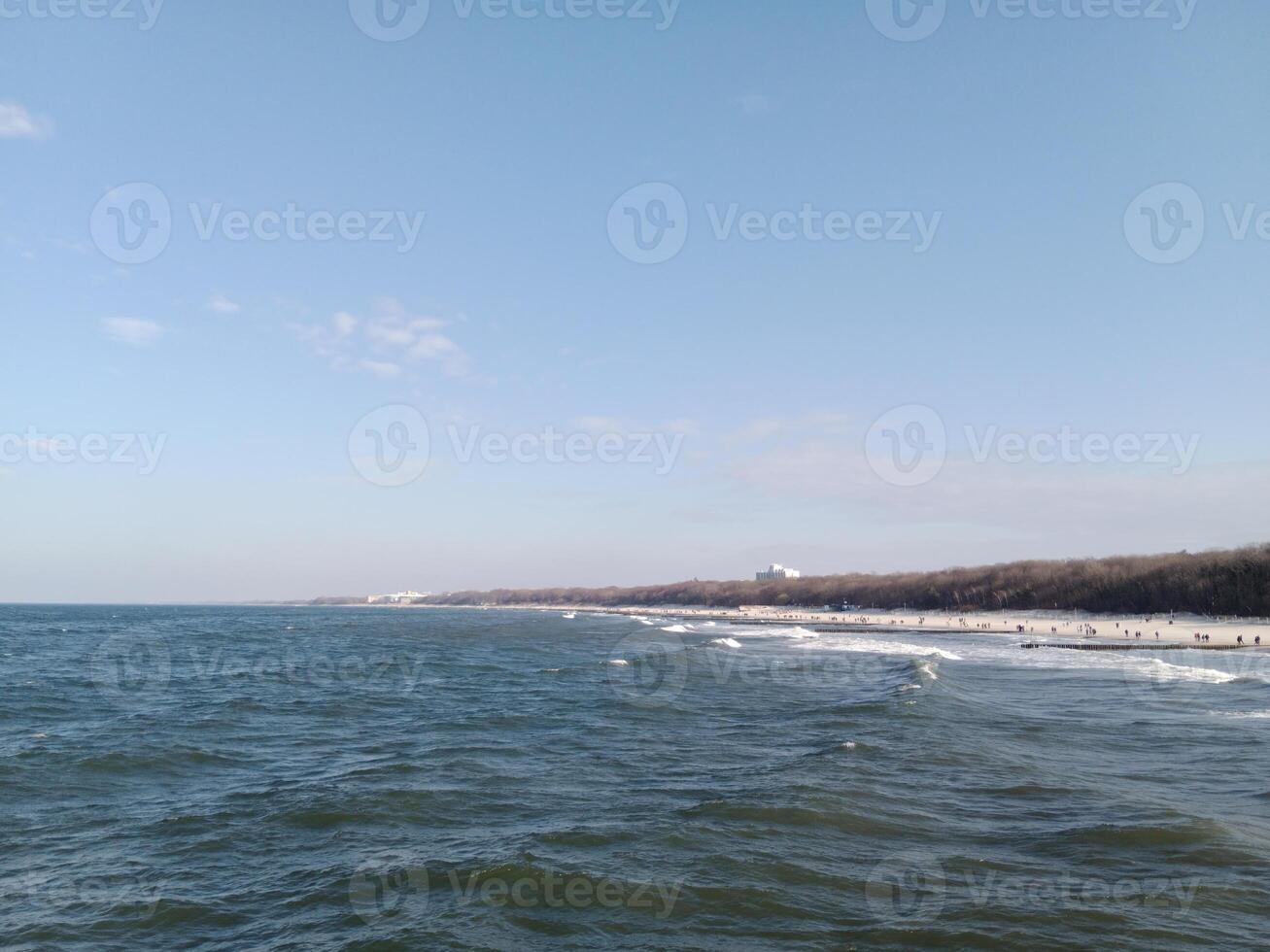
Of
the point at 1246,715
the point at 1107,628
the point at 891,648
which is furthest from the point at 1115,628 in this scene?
the point at 1246,715

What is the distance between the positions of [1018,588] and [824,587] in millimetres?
60898

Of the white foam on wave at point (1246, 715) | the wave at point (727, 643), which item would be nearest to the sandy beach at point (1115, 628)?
the wave at point (727, 643)

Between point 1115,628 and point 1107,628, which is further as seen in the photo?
point 1107,628

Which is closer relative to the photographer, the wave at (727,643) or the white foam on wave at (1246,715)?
the white foam on wave at (1246,715)

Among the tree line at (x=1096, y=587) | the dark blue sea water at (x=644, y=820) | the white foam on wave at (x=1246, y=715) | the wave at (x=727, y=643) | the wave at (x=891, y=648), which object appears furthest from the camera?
the tree line at (x=1096, y=587)

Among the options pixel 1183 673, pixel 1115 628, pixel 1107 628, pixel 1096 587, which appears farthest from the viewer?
pixel 1096 587

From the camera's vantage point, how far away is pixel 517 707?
3200 centimetres

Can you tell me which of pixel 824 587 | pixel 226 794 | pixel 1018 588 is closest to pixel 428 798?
pixel 226 794

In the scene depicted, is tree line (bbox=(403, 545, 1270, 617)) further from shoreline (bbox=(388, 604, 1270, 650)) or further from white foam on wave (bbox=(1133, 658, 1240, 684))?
white foam on wave (bbox=(1133, 658, 1240, 684))

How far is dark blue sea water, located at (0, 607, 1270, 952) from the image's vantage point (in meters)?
11.4

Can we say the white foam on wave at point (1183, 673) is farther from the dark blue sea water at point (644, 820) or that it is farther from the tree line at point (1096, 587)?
the tree line at point (1096, 587)

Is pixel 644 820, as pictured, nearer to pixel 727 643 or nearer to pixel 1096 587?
pixel 727 643

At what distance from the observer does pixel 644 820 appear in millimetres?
15906

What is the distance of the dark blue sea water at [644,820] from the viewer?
11352 mm
